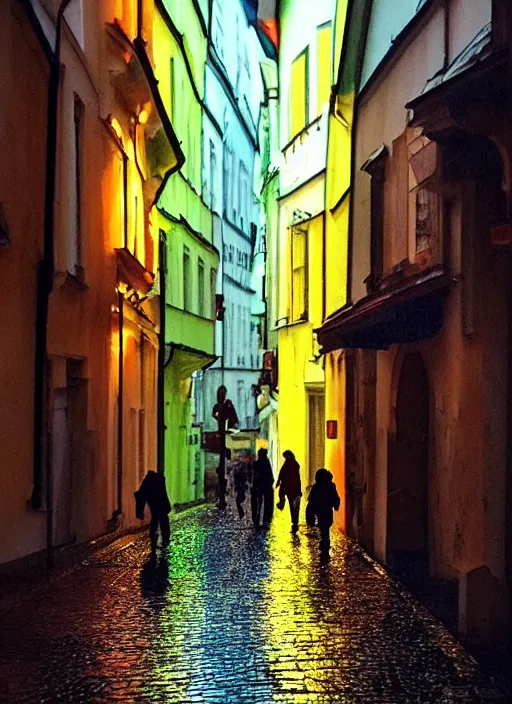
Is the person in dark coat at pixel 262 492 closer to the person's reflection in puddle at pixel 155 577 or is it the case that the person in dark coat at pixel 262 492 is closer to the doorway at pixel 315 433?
the doorway at pixel 315 433

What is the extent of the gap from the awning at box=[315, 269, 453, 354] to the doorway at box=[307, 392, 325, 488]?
11991 millimetres

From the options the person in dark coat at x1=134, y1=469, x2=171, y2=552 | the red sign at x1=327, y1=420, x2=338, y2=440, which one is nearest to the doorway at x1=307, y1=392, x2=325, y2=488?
the red sign at x1=327, y1=420, x2=338, y2=440

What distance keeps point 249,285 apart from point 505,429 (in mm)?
45679

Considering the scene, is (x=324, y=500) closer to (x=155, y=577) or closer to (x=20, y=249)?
(x=155, y=577)

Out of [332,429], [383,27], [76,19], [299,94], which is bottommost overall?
[332,429]

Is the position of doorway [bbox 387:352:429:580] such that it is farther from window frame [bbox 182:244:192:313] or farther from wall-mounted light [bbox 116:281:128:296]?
window frame [bbox 182:244:192:313]

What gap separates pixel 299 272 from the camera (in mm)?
28312

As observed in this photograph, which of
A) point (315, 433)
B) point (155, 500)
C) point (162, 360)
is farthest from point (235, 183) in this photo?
point (155, 500)

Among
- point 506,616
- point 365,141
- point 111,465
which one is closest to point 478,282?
point 506,616

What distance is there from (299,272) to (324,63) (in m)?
4.82

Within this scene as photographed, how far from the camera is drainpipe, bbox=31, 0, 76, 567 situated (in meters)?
13.1

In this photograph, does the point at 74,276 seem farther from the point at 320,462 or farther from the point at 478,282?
the point at 320,462

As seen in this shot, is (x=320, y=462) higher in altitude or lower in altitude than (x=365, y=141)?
lower

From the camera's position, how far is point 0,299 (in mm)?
11758
